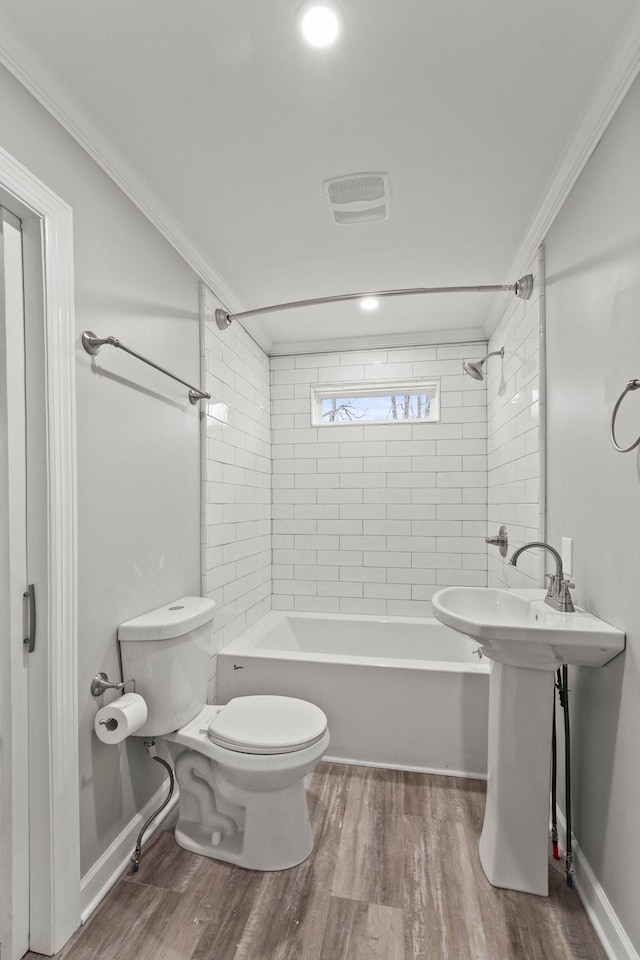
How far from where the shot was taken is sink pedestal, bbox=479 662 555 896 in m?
1.55

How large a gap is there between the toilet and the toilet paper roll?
0.15 metres

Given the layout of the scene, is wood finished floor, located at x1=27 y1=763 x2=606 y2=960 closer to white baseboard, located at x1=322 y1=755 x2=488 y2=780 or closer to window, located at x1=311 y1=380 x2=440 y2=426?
white baseboard, located at x1=322 y1=755 x2=488 y2=780

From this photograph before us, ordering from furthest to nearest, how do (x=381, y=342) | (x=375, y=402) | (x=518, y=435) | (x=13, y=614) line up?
(x=375, y=402) → (x=381, y=342) → (x=518, y=435) → (x=13, y=614)

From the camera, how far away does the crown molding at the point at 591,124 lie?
49.1 inches

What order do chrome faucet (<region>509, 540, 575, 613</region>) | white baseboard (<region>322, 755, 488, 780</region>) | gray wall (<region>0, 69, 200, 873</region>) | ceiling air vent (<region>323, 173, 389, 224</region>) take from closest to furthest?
gray wall (<region>0, 69, 200, 873</region>) < chrome faucet (<region>509, 540, 575, 613</region>) < ceiling air vent (<region>323, 173, 389, 224</region>) < white baseboard (<region>322, 755, 488, 780</region>)

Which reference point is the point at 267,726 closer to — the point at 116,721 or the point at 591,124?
the point at 116,721

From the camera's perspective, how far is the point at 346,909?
1.49m

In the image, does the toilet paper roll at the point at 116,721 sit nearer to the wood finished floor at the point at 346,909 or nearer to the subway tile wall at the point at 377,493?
the wood finished floor at the point at 346,909

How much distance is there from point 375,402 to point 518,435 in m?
1.26

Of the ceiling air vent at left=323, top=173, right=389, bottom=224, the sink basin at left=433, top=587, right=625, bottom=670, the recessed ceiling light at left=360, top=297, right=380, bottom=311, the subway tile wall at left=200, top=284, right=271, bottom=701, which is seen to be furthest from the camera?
the recessed ceiling light at left=360, top=297, right=380, bottom=311

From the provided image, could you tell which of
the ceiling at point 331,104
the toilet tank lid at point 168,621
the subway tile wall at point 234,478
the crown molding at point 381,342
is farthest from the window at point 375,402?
the toilet tank lid at point 168,621

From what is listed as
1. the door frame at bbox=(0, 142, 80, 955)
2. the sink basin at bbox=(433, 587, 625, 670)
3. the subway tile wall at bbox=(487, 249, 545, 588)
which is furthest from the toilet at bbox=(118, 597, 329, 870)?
the subway tile wall at bbox=(487, 249, 545, 588)

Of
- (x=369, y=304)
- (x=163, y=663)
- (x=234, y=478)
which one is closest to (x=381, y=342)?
(x=369, y=304)

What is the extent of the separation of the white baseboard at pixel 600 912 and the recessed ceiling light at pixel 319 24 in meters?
2.47
